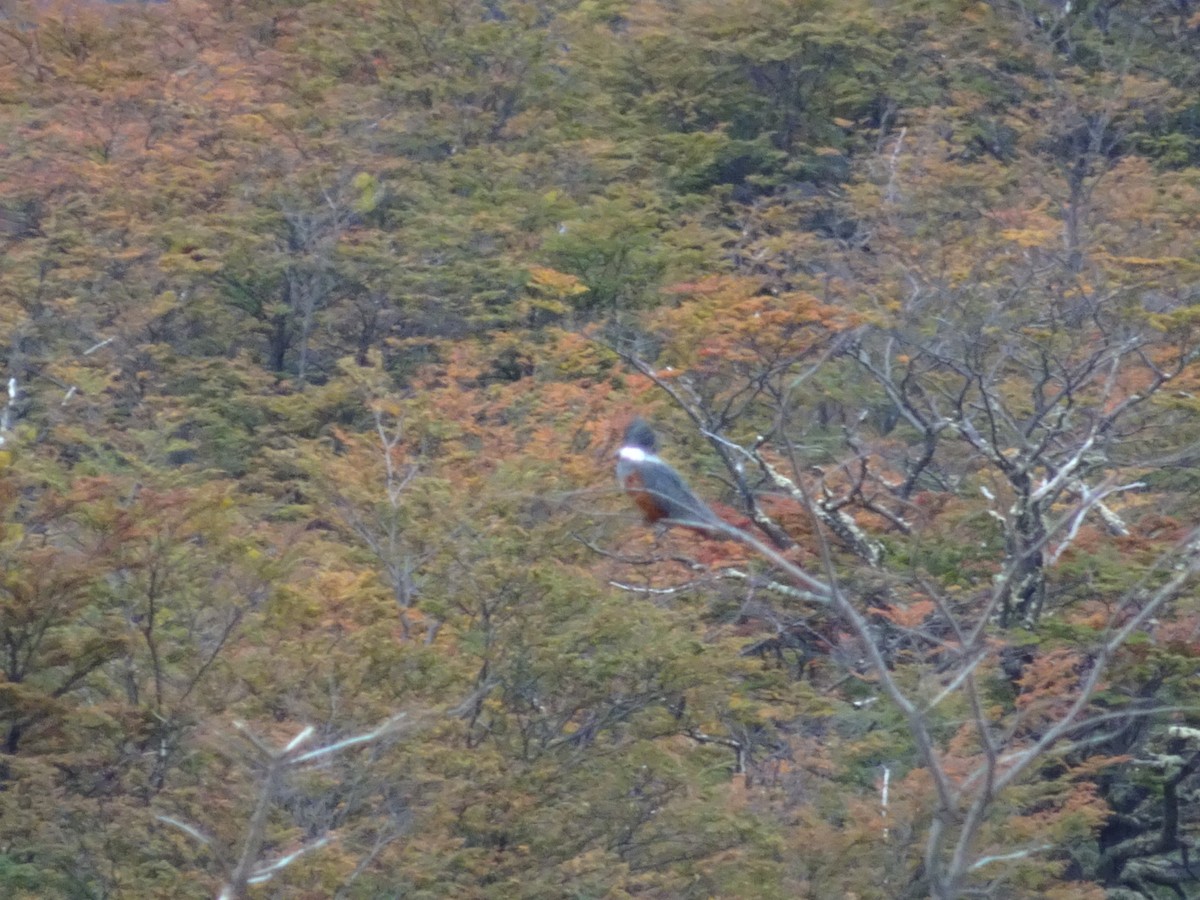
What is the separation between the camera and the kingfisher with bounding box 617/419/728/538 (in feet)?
17.8

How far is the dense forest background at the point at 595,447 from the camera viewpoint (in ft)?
21.8

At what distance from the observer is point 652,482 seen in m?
5.84

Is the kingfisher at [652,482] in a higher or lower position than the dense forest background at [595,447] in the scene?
higher

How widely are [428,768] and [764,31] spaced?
1283 cm

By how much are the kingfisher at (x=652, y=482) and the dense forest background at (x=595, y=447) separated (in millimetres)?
283

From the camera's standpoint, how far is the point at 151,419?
40.4 feet

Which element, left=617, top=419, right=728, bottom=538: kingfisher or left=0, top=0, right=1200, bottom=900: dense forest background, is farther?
left=0, top=0, right=1200, bottom=900: dense forest background

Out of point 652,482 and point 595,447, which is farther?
point 595,447

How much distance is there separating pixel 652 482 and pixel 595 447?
4.01 m

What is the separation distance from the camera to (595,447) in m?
9.84

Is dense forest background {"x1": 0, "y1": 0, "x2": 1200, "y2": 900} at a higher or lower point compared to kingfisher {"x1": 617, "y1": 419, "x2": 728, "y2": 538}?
lower

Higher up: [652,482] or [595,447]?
[652,482]

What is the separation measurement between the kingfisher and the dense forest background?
28cm

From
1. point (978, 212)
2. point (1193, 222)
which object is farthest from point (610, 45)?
point (1193, 222)
